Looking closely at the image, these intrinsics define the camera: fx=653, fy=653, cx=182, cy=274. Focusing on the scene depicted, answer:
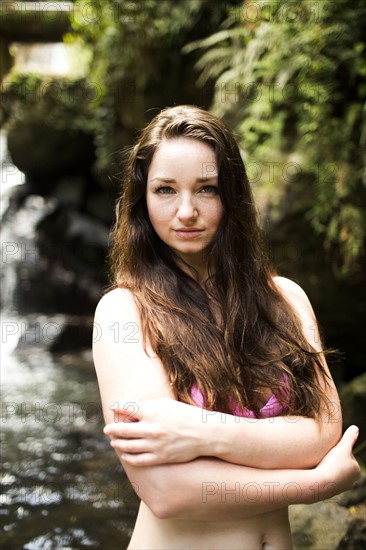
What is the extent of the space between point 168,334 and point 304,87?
11.1 ft

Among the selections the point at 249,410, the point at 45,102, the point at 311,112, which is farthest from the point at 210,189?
the point at 45,102

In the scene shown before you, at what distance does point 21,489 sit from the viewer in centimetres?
504

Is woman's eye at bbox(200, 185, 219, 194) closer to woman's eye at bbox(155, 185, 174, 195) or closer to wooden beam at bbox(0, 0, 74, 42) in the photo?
woman's eye at bbox(155, 185, 174, 195)

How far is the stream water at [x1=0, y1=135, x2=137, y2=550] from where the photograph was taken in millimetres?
4449

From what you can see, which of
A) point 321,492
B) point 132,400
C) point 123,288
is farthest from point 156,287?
point 321,492

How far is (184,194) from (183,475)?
0.92 m

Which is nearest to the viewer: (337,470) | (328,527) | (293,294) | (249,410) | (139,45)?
(337,470)

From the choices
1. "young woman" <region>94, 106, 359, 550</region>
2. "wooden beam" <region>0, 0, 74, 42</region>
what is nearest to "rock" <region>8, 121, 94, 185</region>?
"wooden beam" <region>0, 0, 74, 42</region>

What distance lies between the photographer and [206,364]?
2201 mm

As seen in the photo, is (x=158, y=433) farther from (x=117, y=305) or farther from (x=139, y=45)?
(x=139, y=45)

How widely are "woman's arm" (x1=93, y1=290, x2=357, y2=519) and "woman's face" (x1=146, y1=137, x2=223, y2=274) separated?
1.18 feet

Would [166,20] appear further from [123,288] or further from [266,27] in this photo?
[123,288]

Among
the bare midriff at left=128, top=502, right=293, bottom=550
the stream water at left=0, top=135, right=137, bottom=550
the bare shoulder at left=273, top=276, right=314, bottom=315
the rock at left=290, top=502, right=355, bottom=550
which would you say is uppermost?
the bare shoulder at left=273, top=276, right=314, bottom=315

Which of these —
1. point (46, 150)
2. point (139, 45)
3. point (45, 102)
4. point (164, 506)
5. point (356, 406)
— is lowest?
point (356, 406)
